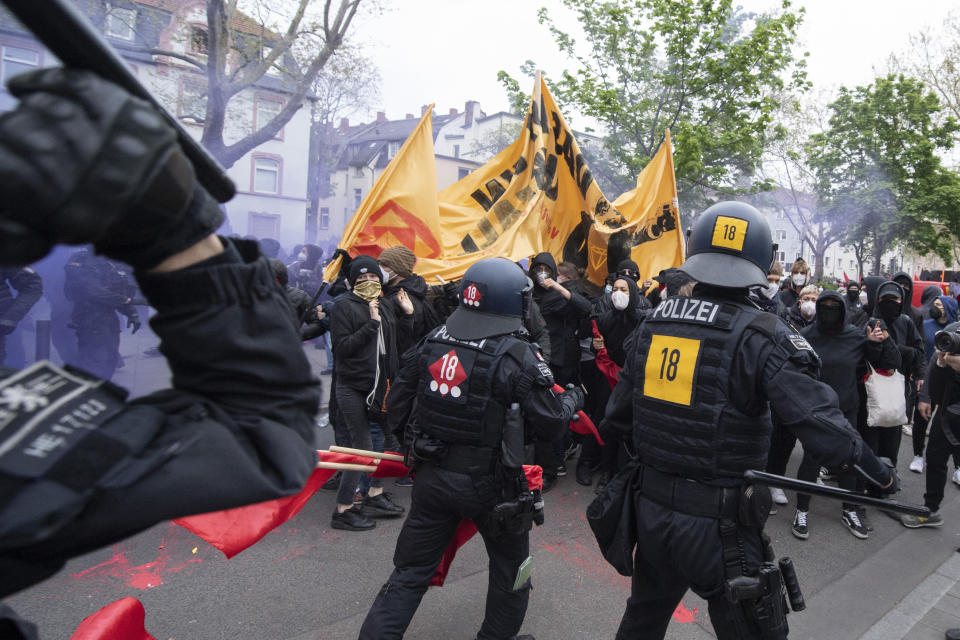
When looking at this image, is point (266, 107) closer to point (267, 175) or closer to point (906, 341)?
point (267, 175)

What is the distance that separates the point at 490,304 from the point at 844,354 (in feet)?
12.3

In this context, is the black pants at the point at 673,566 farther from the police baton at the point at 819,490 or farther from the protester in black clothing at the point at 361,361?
the protester in black clothing at the point at 361,361

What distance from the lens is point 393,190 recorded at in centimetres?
568

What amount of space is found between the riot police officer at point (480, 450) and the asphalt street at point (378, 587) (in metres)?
0.65

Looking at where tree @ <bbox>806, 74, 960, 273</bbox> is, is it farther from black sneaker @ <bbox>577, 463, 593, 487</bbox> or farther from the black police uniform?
the black police uniform

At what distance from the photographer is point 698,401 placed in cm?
254

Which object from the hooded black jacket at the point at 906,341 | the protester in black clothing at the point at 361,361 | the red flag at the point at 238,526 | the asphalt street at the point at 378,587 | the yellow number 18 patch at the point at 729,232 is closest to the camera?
the red flag at the point at 238,526

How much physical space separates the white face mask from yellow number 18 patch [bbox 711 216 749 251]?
9.42ft

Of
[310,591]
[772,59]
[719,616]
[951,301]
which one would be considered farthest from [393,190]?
[772,59]

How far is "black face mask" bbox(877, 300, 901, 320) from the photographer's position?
585cm

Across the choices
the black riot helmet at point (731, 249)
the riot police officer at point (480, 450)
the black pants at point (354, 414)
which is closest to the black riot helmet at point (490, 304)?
the riot police officer at point (480, 450)

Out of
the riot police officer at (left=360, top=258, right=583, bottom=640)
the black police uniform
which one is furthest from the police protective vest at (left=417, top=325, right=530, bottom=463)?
the black police uniform

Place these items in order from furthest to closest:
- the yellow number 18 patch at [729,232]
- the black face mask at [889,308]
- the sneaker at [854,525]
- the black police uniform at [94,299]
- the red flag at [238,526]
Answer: the black police uniform at [94,299] → the black face mask at [889,308] → the sneaker at [854,525] → the yellow number 18 patch at [729,232] → the red flag at [238,526]

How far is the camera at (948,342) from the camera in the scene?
4.30m
